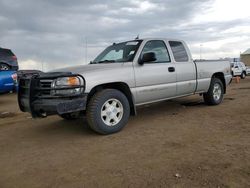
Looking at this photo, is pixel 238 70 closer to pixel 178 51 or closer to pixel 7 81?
pixel 7 81

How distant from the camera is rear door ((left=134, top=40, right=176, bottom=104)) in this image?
597 centimetres

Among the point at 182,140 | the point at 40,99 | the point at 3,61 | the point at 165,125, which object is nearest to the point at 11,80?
the point at 3,61

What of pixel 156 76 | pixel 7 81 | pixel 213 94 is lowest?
pixel 213 94

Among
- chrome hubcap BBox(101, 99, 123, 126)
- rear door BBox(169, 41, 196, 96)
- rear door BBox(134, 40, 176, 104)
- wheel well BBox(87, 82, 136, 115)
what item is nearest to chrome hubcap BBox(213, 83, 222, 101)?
rear door BBox(169, 41, 196, 96)

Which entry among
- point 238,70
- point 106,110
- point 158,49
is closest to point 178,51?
point 158,49

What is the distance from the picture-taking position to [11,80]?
11477 millimetres

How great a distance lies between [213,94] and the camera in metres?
8.16

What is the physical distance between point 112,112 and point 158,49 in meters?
2.11

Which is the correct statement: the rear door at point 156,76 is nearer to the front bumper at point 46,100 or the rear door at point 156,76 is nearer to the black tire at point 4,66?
the front bumper at point 46,100

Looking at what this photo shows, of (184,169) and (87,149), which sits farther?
(87,149)

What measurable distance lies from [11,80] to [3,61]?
11.7ft

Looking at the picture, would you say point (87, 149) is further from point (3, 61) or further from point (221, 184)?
point (3, 61)

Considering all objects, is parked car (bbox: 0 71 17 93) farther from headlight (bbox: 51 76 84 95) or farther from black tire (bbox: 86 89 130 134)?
black tire (bbox: 86 89 130 134)

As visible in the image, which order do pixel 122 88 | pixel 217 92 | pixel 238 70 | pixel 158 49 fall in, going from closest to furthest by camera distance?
1. pixel 122 88
2. pixel 158 49
3. pixel 217 92
4. pixel 238 70
